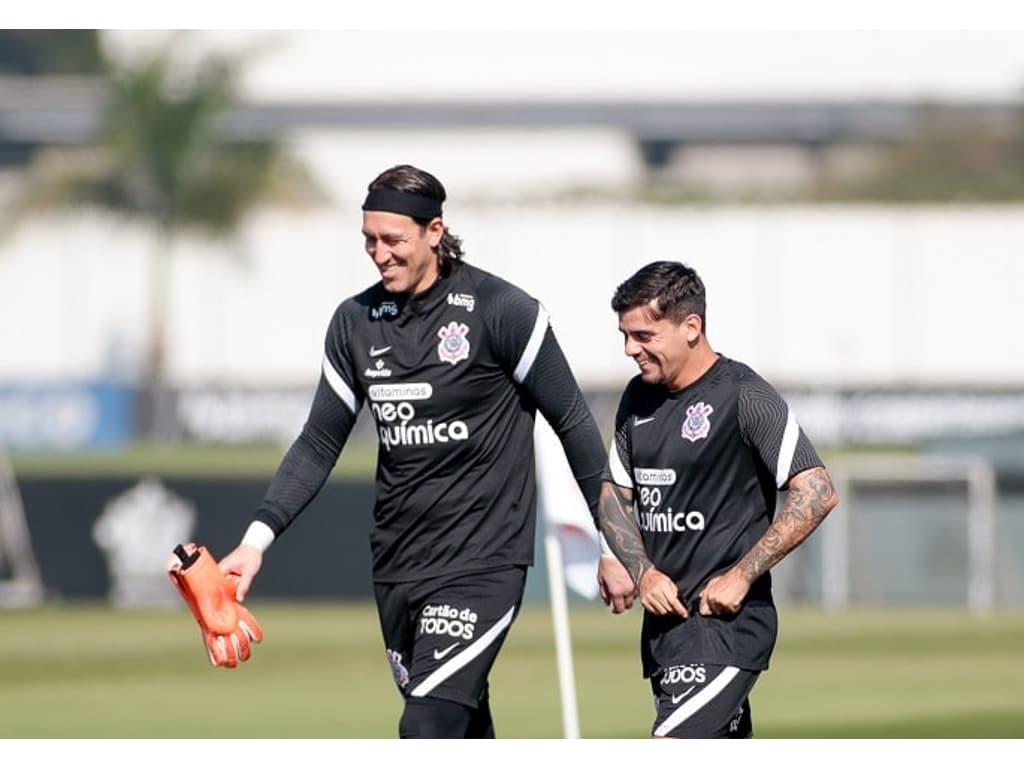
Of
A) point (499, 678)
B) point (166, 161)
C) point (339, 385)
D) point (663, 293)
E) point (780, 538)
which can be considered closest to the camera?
point (780, 538)

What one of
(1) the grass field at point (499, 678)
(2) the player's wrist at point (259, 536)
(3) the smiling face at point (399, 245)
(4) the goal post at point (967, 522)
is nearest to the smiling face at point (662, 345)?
(3) the smiling face at point (399, 245)

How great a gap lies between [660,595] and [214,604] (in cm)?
134

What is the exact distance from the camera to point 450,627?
734 centimetres

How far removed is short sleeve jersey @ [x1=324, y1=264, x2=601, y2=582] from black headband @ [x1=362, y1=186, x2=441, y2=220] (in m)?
0.32

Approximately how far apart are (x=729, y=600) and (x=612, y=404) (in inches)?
1232

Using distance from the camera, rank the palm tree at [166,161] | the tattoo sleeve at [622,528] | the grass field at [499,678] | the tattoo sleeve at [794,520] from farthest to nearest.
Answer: the palm tree at [166,161], the grass field at [499,678], the tattoo sleeve at [622,528], the tattoo sleeve at [794,520]

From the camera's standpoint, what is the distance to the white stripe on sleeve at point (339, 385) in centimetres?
764

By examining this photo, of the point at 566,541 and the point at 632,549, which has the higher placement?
the point at 632,549

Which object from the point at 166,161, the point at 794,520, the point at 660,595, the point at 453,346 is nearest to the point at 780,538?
the point at 794,520

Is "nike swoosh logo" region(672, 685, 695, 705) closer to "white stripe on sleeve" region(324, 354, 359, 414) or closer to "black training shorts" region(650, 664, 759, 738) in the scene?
"black training shorts" region(650, 664, 759, 738)

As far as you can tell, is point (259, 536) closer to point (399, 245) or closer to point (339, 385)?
point (339, 385)

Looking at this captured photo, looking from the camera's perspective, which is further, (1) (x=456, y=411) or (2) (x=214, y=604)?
(1) (x=456, y=411)

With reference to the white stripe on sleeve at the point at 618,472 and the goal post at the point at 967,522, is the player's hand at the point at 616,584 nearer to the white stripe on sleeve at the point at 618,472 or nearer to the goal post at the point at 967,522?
the white stripe on sleeve at the point at 618,472
